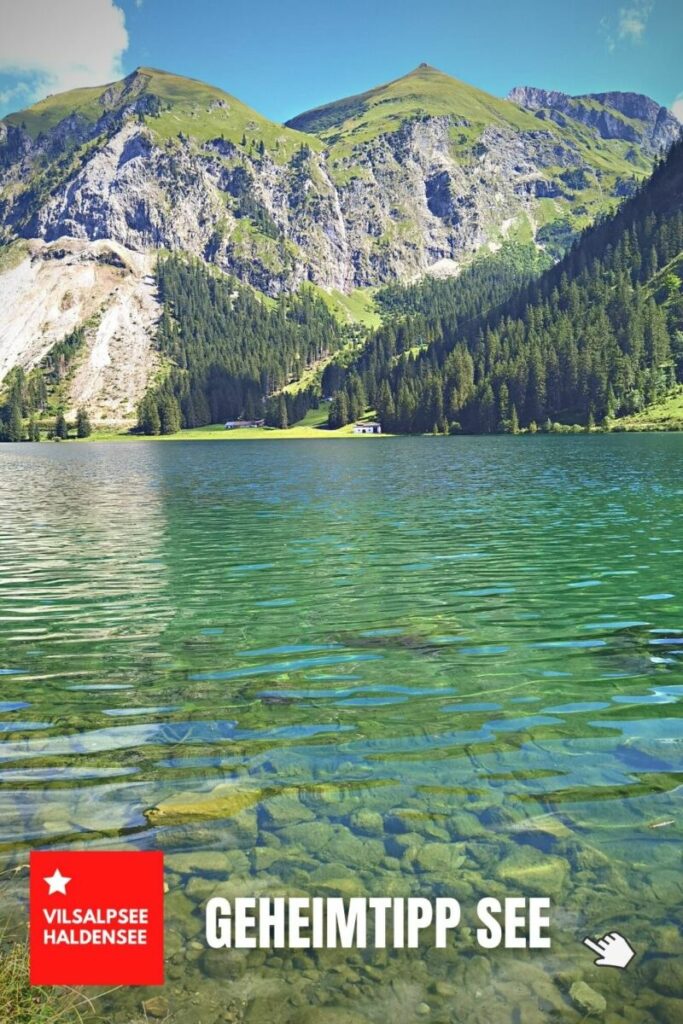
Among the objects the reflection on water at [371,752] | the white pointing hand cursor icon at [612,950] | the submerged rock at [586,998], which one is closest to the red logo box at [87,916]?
→ the reflection on water at [371,752]

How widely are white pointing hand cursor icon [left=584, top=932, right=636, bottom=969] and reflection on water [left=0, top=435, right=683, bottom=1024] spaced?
0.13m

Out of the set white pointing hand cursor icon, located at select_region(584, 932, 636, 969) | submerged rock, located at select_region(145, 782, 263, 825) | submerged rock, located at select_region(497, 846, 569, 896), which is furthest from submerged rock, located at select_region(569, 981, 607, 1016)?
submerged rock, located at select_region(145, 782, 263, 825)

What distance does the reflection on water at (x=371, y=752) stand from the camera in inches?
308

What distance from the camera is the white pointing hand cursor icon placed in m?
7.91

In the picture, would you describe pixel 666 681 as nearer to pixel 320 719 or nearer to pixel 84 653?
pixel 320 719

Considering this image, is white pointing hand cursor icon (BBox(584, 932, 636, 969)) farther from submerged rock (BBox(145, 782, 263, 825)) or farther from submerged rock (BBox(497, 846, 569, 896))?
submerged rock (BBox(145, 782, 263, 825))

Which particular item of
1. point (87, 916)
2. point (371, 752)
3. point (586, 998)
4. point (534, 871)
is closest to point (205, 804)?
point (371, 752)

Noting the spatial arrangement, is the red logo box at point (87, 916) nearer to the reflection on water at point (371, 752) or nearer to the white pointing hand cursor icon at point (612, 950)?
the reflection on water at point (371, 752)

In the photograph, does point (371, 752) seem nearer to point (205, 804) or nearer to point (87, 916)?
point (205, 804)

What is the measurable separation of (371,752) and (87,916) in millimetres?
7208

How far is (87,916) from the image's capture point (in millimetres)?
6797

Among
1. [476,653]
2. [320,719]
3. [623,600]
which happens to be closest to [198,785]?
[320,719]

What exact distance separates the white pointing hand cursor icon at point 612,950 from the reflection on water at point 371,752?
5.2 inches

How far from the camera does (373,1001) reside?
24.2 feet
